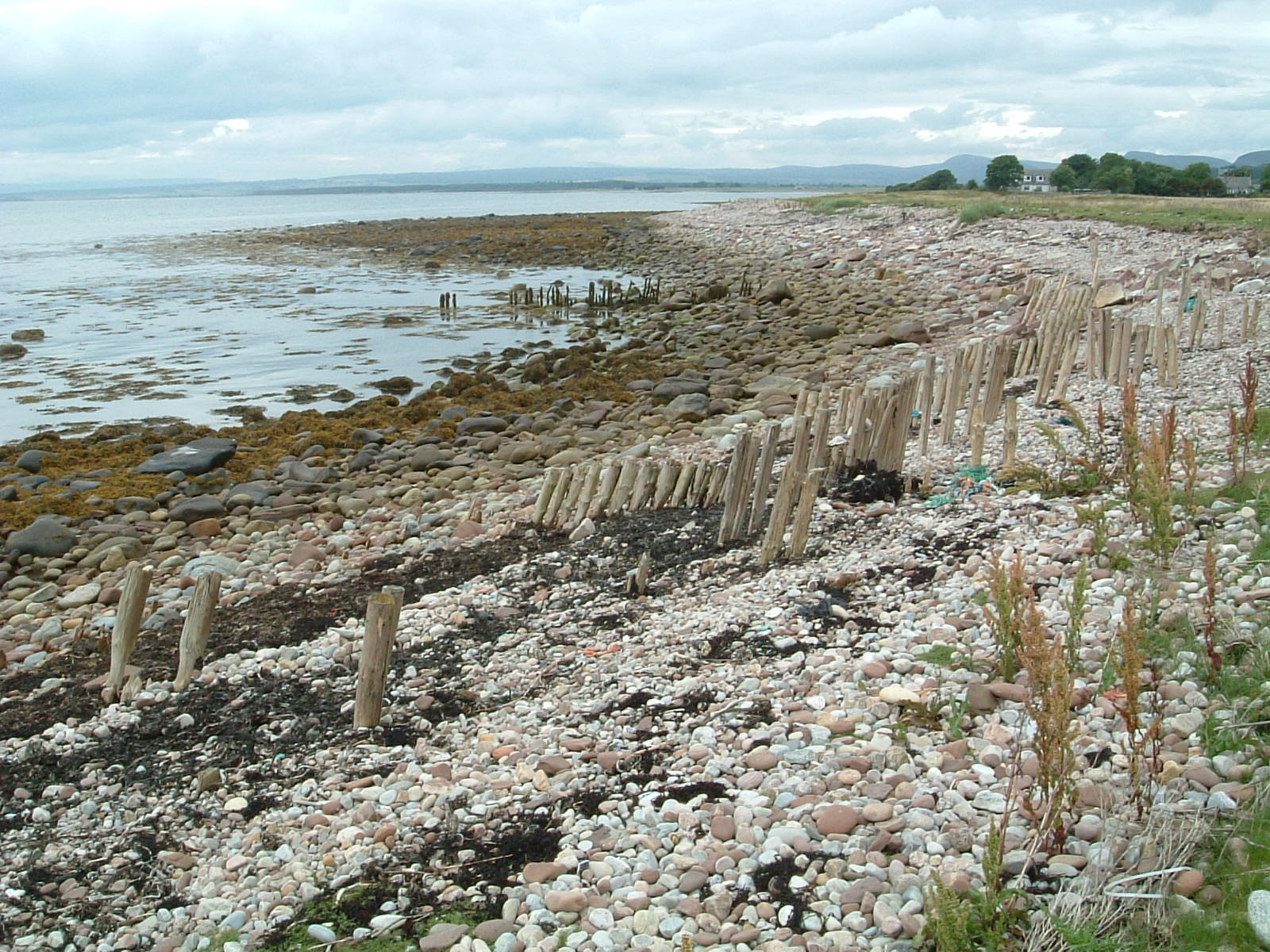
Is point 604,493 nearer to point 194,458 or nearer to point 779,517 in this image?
point 779,517

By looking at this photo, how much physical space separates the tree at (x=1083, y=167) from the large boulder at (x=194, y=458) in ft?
218

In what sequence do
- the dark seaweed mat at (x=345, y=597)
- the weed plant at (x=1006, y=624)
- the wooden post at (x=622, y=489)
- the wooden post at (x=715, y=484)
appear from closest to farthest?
the weed plant at (x=1006, y=624) < the dark seaweed mat at (x=345, y=597) < the wooden post at (x=715, y=484) < the wooden post at (x=622, y=489)

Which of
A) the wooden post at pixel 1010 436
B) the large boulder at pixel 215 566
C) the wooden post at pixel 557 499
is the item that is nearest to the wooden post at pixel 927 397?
the wooden post at pixel 1010 436

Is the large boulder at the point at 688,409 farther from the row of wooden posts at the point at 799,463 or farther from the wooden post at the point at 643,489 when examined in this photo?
the wooden post at the point at 643,489

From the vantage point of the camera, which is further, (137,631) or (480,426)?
(480,426)

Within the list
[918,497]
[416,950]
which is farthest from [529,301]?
[416,950]

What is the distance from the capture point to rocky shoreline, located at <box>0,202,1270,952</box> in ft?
13.3

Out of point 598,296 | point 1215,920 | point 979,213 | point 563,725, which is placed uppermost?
point 979,213

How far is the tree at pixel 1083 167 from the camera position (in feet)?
224

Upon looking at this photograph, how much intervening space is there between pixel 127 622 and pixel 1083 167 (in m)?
78.2

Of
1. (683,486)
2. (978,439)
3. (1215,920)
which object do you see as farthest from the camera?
(683,486)

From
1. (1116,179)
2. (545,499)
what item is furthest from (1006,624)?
(1116,179)

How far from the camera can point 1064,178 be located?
68312mm

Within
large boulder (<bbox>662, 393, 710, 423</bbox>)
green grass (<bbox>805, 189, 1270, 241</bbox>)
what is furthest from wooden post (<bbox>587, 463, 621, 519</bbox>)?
green grass (<bbox>805, 189, 1270, 241</bbox>)
